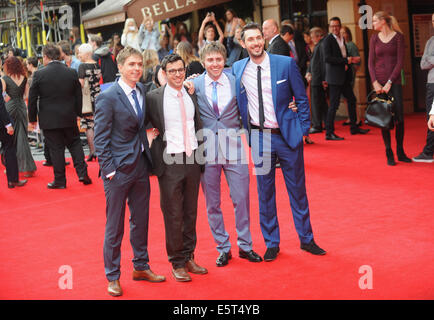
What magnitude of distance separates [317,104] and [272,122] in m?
6.61

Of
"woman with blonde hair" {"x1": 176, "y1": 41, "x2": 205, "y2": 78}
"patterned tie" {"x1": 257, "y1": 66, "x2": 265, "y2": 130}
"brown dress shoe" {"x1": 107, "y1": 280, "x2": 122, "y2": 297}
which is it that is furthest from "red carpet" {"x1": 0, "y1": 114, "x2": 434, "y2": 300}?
"woman with blonde hair" {"x1": 176, "y1": 41, "x2": 205, "y2": 78}

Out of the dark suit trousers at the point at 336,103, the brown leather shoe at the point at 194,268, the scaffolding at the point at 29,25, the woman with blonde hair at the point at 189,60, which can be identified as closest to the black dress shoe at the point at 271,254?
the brown leather shoe at the point at 194,268

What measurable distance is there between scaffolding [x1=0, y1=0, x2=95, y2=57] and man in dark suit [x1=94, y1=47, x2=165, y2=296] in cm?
1233

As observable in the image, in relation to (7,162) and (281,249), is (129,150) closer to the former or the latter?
(281,249)

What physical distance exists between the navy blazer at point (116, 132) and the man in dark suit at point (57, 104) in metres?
4.14

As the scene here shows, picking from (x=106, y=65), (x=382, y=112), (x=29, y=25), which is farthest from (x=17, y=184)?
(x=29, y=25)

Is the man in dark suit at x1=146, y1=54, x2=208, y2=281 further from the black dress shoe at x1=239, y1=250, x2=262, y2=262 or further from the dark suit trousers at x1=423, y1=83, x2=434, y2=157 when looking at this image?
the dark suit trousers at x1=423, y1=83, x2=434, y2=157

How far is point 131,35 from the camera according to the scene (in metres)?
12.9

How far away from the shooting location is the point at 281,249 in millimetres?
5262

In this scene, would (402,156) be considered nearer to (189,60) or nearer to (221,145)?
(189,60)

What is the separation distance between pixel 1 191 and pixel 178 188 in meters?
4.79

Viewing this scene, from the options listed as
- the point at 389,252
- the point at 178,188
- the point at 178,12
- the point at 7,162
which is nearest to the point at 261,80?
the point at 178,188
